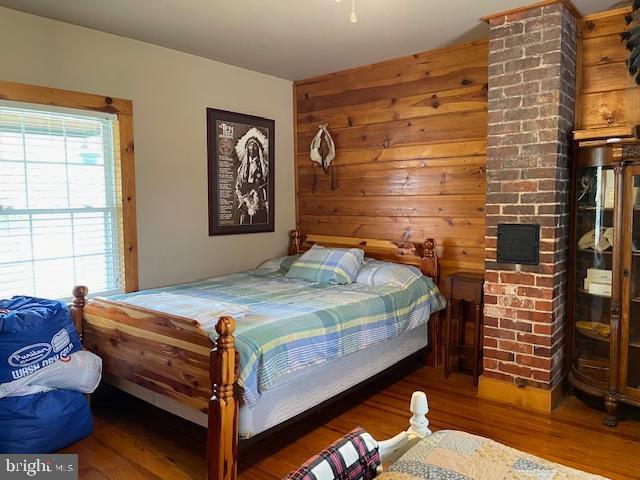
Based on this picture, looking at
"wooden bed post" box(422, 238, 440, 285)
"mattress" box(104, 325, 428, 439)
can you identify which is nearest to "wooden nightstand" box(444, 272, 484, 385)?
"wooden bed post" box(422, 238, 440, 285)

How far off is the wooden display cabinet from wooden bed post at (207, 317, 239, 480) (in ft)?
7.17

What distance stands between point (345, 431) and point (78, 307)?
177 cm

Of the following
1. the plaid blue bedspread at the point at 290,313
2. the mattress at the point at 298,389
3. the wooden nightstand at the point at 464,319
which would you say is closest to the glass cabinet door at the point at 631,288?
the wooden nightstand at the point at 464,319

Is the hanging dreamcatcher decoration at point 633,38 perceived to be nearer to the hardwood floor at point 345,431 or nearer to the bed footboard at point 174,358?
the hardwood floor at point 345,431

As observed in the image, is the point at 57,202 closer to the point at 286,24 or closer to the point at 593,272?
the point at 286,24

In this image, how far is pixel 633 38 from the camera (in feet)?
9.38

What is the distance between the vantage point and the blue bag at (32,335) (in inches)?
96.9

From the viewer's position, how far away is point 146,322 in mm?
2594

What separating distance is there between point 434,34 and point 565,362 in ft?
7.94

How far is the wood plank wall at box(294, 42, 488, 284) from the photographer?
3730 millimetres

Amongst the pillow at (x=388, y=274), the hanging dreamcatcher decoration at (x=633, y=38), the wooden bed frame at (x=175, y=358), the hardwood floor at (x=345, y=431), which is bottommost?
the hardwood floor at (x=345, y=431)

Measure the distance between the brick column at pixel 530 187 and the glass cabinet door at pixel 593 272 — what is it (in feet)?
0.29

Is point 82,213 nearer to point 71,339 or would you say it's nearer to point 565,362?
point 71,339

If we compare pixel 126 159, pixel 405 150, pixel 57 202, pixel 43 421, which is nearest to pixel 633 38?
pixel 405 150
